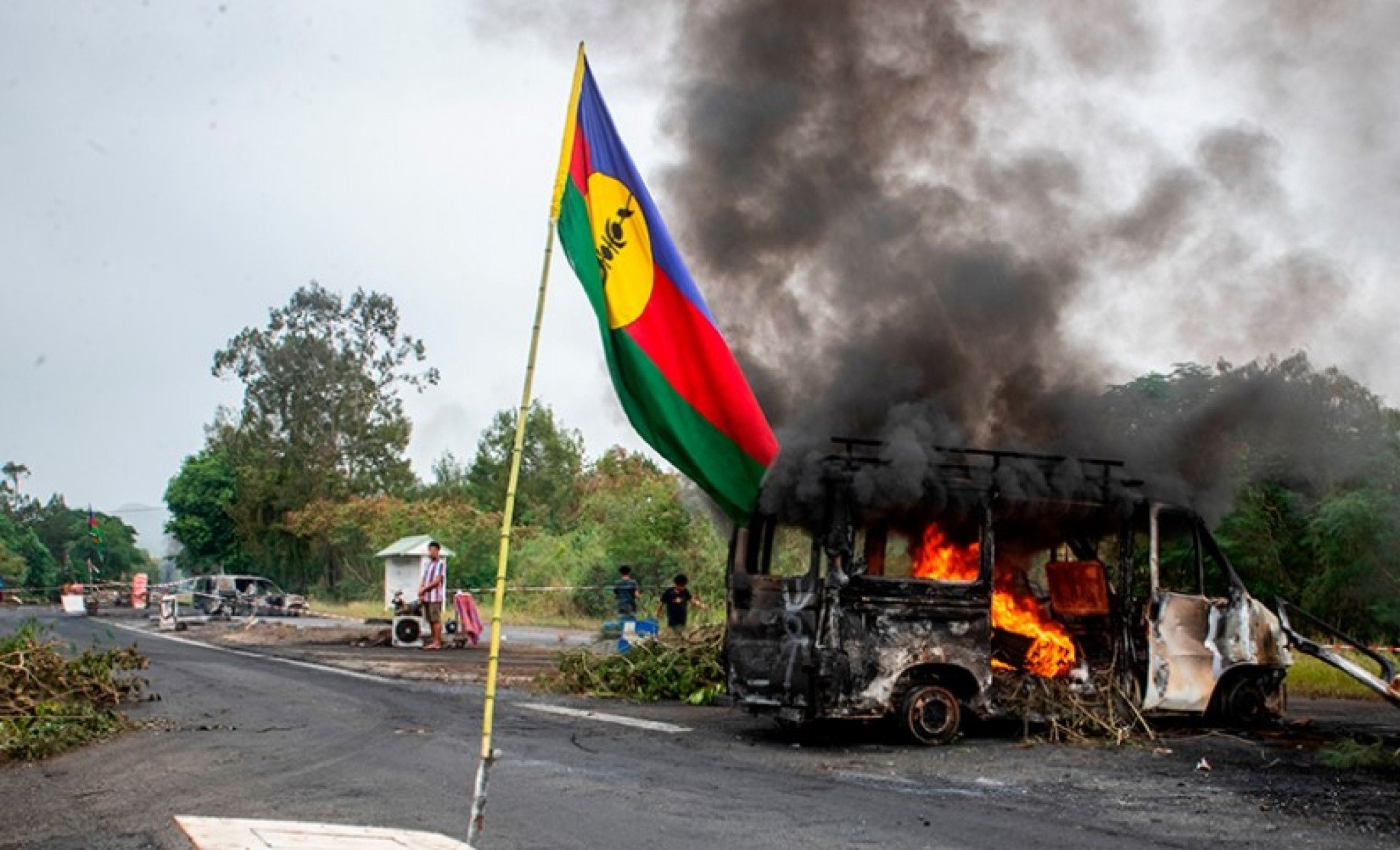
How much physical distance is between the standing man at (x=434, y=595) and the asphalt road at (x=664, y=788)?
10078 millimetres

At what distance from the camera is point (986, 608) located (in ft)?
35.3

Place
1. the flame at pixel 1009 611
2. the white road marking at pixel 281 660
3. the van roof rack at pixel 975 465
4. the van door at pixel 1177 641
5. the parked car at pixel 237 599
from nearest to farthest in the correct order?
the van roof rack at pixel 975 465 → the van door at pixel 1177 641 → the flame at pixel 1009 611 → the white road marking at pixel 281 660 → the parked car at pixel 237 599

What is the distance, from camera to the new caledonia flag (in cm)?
590

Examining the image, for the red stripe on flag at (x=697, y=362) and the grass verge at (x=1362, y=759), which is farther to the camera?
the grass verge at (x=1362, y=759)

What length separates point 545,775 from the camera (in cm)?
917

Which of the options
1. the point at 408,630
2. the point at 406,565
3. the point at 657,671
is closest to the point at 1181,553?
the point at 657,671

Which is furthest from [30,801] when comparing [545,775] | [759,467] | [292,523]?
[292,523]

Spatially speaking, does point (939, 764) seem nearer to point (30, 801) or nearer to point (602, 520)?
point (30, 801)

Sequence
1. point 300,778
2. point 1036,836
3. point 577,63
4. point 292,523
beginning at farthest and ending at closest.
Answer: point 292,523 < point 300,778 < point 1036,836 < point 577,63

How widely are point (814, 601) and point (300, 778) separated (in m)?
4.11

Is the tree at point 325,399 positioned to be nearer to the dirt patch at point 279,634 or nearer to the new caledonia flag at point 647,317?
the dirt patch at point 279,634

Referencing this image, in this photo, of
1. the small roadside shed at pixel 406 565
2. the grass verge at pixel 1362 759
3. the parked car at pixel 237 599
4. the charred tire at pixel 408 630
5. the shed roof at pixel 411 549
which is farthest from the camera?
the parked car at pixel 237 599

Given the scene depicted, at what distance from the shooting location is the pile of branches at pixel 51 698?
34.4 ft

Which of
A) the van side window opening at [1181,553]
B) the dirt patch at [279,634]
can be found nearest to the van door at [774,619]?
the van side window opening at [1181,553]
